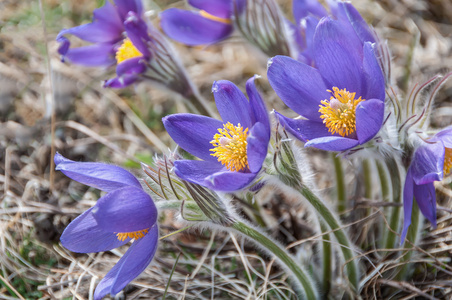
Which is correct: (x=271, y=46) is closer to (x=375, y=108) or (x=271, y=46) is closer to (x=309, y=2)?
(x=309, y=2)

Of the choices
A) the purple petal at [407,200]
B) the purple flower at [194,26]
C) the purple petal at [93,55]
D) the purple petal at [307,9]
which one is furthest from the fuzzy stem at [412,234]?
the purple petal at [93,55]

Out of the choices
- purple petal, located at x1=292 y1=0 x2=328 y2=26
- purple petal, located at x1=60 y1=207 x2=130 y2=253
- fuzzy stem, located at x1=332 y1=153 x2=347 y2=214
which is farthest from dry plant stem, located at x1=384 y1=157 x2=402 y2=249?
purple petal, located at x1=60 y1=207 x2=130 y2=253

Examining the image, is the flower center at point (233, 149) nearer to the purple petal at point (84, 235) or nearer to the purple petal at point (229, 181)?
the purple petal at point (229, 181)

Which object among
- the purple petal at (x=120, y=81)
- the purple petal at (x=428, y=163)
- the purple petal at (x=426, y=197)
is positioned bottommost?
the purple petal at (x=426, y=197)

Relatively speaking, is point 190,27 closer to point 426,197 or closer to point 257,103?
point 257,103

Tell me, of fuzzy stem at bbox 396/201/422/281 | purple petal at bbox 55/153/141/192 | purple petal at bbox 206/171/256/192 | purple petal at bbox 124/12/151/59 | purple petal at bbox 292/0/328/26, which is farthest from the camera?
purple petal at bbox 292/0/328/26

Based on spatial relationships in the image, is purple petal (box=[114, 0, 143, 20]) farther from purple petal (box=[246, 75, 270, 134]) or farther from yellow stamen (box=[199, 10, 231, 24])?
purple petal (box=[246, 75, 270, 134])
